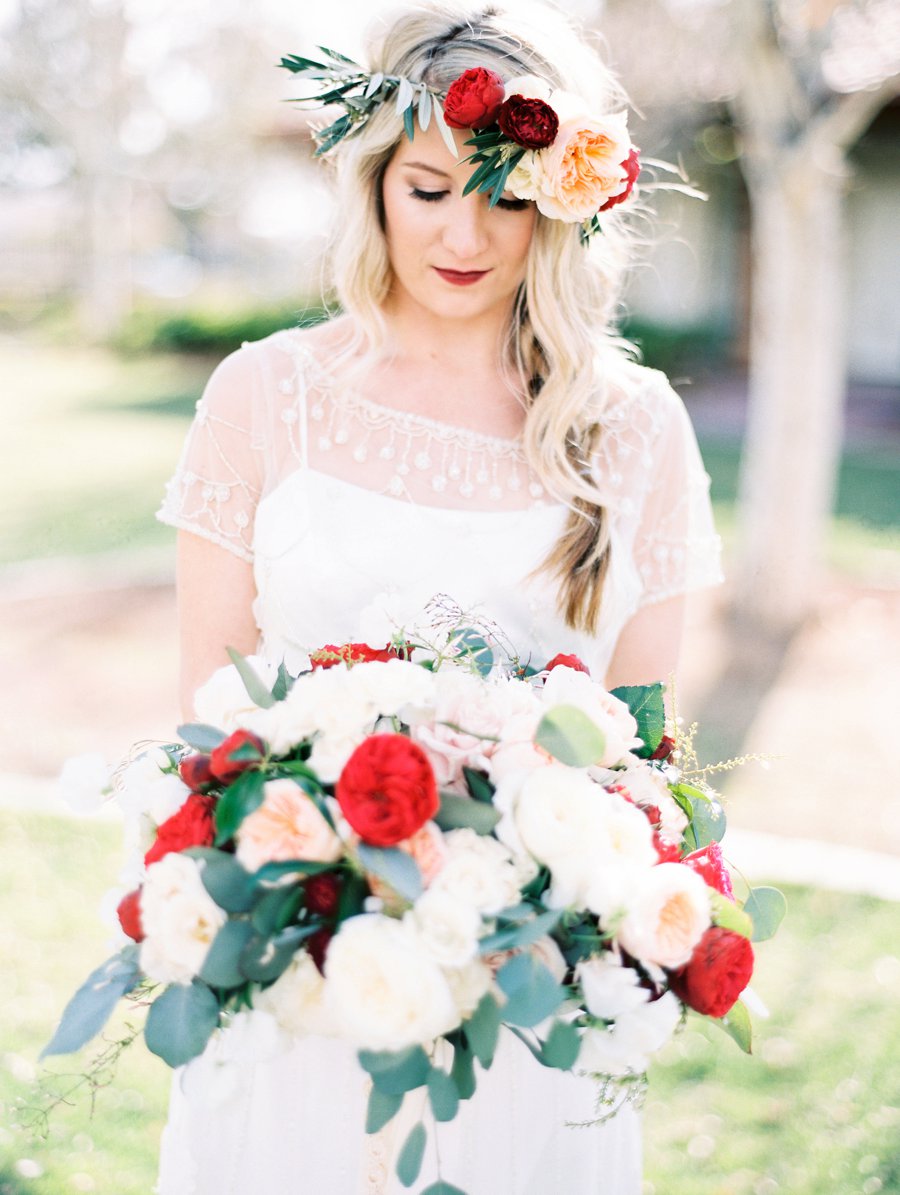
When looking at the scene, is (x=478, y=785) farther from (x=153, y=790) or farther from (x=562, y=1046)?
(x=153, y=790)

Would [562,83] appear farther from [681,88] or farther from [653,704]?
[681,88]

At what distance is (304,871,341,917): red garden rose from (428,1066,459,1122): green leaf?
234 millimetres

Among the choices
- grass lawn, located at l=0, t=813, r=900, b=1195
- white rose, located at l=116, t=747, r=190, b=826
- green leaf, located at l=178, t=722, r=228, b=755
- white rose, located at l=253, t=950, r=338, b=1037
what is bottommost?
grass lawn, located at l=0, t=813, r=900, b=1195

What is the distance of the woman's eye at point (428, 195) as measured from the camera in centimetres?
242

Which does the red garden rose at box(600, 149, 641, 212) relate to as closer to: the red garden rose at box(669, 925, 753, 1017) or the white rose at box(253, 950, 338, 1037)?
the red garden rose at box(669, 925, 753, 1017)

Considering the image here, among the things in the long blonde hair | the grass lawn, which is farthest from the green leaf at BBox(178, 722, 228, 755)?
→ the grass lawn

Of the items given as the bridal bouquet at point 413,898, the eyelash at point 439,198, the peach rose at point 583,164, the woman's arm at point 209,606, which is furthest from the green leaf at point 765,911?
the eyelash at point 439,198

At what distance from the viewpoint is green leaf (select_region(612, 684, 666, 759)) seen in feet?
6.01

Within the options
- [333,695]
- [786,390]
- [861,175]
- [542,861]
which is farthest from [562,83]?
[861,175]

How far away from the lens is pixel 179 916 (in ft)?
4.75

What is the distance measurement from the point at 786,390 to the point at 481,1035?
6.18m

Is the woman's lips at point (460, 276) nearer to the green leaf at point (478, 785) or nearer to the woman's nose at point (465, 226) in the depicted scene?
the woman's nose at point (465, 226)

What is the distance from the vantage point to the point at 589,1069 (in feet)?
5.14

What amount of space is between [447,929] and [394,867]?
9 centimetres
